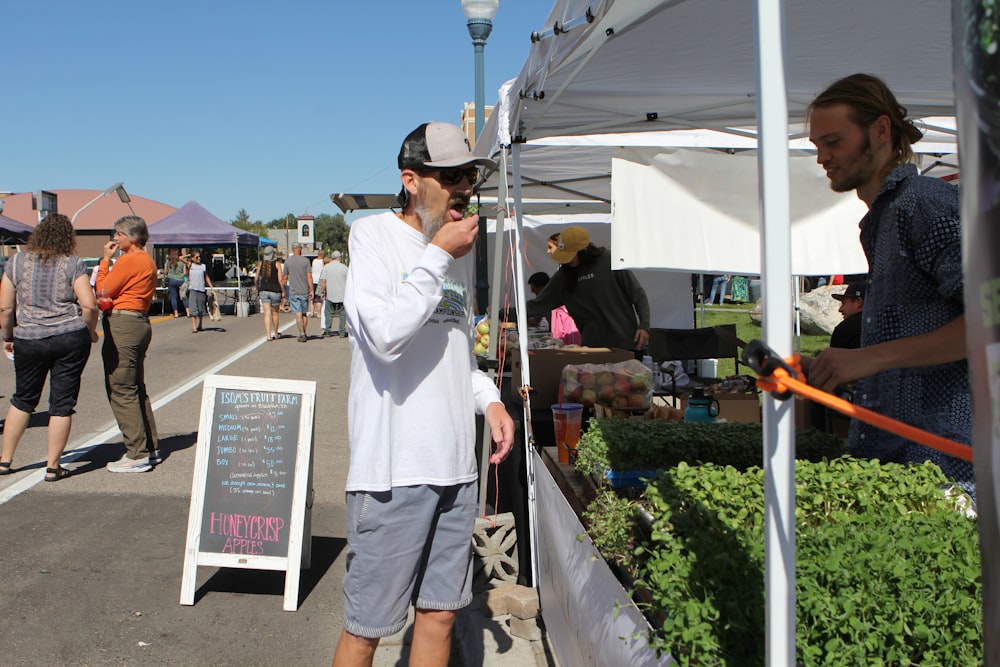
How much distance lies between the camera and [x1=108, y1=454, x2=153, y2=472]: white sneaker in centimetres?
714

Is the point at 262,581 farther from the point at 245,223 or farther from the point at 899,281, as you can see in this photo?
the point at 245,223

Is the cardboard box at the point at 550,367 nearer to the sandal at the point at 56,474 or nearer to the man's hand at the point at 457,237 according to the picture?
the man's hand at the point at 457,237

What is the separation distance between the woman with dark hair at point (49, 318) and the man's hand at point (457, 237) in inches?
191

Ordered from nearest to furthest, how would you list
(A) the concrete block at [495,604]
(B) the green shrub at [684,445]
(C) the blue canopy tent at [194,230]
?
(B) the green shrub at [684,445] → (A) the concrete block at [495,604] → (C) the blue canopy tent at [194,230]

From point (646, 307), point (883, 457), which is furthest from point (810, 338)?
point (883, 457)

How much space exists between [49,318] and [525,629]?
4.50 meters

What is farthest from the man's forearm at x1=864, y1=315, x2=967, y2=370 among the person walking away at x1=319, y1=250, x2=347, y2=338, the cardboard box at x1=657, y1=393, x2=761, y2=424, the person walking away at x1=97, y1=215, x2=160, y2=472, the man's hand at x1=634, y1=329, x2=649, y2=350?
the person walking away at x1=319, y1=250, x2=347, y2=338

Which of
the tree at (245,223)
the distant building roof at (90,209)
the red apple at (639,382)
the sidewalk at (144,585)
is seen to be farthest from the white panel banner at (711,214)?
the tree at (245,223)

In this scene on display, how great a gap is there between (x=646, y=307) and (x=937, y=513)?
547cm

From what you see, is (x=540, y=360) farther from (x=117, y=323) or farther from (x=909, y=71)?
(x=117, y=323)

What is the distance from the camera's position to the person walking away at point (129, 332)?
6926 millimetres

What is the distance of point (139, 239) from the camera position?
7.16 metres

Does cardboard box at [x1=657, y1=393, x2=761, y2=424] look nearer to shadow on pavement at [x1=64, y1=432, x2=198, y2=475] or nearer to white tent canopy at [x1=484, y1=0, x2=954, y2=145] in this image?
white tent canopy at [x1=484, y1=0, x2=954, y2=145]

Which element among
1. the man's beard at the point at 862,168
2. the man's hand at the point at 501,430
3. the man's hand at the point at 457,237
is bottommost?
the man's hand at the point at 501,430
